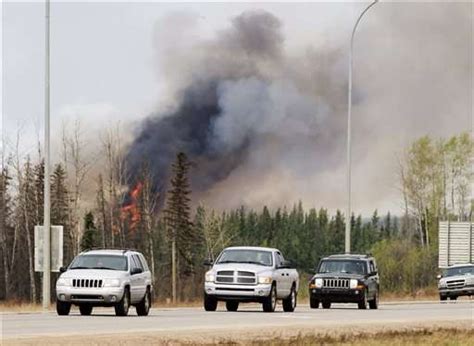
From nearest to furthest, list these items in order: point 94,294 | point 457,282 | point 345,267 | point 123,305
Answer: point 94,294
point 123,305
point 345,267
point 457,282

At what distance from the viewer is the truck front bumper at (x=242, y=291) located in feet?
130

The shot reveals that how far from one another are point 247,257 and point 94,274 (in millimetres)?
6861

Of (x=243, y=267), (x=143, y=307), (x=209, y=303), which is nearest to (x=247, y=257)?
(x=243, y=267)

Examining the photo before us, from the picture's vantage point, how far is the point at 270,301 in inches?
1587

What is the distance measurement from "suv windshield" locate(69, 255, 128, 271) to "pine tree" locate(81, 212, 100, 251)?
56.9 metres

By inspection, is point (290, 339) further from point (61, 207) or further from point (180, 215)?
point (180, 215)

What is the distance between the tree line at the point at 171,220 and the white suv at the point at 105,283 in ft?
157

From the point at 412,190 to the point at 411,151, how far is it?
10.9 ft

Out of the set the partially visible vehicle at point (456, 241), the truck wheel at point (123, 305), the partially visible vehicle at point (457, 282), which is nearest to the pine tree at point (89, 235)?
the partially visible vehicle at point (456, 241)

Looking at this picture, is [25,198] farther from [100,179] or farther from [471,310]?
[471,310]

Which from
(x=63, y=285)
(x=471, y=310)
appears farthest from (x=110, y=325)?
(x=471, y=310)

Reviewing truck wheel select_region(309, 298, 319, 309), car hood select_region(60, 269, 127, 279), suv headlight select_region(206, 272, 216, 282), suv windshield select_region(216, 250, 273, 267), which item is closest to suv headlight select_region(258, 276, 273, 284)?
suv windshield select_region(216, 250, 273, 267)

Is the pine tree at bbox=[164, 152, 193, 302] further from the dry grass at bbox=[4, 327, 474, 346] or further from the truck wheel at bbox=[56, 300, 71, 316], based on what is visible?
the dry grass at bbox=[4, 327, 474, 346]

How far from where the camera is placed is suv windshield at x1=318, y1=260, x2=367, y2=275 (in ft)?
154
